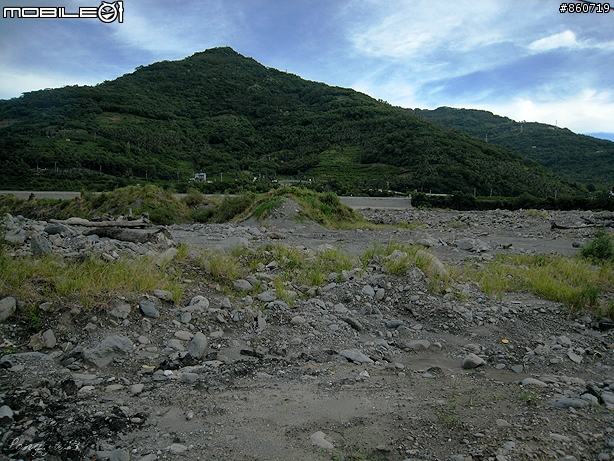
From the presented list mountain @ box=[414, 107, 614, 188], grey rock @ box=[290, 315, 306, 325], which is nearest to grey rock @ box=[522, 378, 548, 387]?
grey rock @ box=[290, 315, 306, 325]

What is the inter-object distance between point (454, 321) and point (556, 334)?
1332 mm

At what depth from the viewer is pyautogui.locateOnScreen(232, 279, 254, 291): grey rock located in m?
6.08

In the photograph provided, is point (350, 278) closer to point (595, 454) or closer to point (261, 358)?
point (261, 358)

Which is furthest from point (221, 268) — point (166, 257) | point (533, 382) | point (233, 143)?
point (233, 143)

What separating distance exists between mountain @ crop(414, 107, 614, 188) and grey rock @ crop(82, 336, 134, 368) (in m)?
72.9

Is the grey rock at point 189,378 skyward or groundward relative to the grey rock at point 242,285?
groundward

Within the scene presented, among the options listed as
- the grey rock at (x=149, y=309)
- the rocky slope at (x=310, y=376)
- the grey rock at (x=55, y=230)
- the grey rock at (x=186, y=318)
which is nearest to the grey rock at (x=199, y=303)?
the rocky slope at (x=310, y=376)

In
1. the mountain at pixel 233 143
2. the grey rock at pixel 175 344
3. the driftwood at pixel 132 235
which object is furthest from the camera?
the mountain at pixel 233 143

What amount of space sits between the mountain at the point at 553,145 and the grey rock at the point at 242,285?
232ft

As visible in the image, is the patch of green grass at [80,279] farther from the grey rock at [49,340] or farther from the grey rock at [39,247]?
the grey rock at [49,340]

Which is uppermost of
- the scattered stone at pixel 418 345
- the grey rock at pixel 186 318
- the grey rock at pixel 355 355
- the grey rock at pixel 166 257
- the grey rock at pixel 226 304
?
the grey rock at pixel 166 257

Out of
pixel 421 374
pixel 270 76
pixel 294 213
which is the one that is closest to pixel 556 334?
pixel 421 374

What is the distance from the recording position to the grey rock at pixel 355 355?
430cm

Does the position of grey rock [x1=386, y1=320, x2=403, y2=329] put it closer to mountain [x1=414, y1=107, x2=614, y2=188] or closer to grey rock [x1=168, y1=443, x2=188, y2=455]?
grey rock [x1=168, y1=443, x2=188, y2=455]
